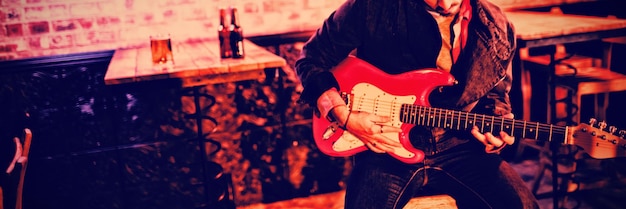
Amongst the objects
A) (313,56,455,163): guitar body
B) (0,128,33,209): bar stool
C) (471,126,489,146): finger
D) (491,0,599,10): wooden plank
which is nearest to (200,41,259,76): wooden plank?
(313,56,455,163): guitar body

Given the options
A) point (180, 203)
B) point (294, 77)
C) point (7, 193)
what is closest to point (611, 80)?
point (294, 77)

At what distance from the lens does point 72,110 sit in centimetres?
310

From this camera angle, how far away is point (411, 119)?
2.34 metres

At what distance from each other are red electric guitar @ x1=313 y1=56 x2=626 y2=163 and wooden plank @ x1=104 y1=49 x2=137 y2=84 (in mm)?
841

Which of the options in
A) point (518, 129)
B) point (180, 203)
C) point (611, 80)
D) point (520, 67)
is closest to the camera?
point (518, 129)

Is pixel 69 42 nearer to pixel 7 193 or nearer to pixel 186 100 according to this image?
pixel 186 100

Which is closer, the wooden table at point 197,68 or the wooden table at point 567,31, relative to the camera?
the wooden table at point 197,68

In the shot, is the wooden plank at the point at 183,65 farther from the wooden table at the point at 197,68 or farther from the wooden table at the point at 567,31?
the wooden table at the point at 567,31

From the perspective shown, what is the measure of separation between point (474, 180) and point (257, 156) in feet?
5.20

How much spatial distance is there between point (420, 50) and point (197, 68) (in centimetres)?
97

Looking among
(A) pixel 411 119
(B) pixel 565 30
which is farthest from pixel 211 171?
(B) pixel 565 30

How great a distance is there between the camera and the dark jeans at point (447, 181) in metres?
2.21

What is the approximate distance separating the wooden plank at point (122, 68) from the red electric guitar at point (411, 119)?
84cm

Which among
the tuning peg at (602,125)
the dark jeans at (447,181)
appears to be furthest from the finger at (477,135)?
the tuning peg at (602,125)
